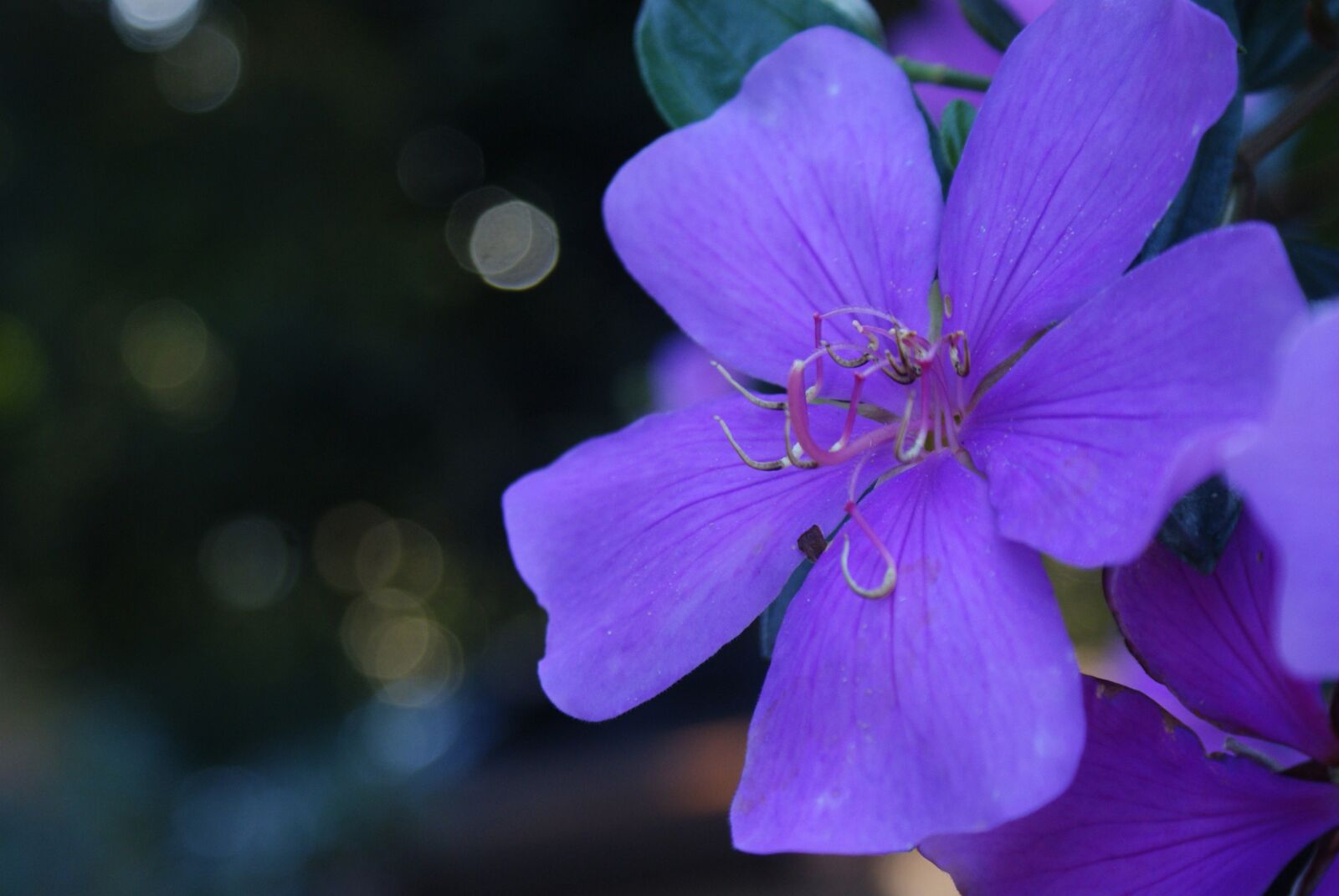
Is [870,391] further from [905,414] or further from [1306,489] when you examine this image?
[1306,489]

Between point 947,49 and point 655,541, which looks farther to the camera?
point 947,49

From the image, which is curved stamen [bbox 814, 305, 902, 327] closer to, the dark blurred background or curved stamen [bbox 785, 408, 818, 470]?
curved stamen [bbox 785, 408, 818, 470]

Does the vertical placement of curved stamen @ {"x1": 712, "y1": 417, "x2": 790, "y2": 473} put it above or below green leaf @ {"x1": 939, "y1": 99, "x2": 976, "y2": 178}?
below

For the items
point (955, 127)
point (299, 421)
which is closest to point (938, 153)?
point (955, 127)

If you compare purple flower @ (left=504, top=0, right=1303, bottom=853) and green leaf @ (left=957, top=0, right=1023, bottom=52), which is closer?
purple flower @ (left=504, top=0, right=1303, bottom=853)

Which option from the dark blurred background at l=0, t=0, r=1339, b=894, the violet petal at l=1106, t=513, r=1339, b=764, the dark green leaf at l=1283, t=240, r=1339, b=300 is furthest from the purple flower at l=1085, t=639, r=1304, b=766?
the dark blurred background at l=0, t=0, r=1339, b=894

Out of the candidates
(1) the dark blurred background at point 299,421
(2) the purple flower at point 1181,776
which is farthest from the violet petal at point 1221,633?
(1) the dark blurred background at point 299,421

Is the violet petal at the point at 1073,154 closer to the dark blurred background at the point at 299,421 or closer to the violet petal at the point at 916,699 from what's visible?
the violet petal at the point at 916,699
